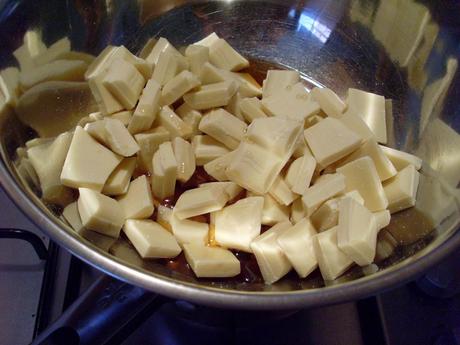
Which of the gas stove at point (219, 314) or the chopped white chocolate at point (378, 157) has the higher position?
the chopped white chocolate at point (378, 157)

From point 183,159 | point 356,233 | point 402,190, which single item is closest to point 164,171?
point 183,159

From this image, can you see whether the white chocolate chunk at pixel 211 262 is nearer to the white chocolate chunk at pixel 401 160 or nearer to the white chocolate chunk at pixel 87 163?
the white chocolate chunk at pixel 87 163

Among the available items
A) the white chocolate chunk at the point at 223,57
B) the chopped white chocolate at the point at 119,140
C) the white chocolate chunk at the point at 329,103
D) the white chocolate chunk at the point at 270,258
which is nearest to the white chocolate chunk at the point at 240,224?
the white chocolate chunk at the point at 270,258

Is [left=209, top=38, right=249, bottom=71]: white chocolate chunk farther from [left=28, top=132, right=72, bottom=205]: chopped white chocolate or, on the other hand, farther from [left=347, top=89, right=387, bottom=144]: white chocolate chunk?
[left=28, top=132, right=72, bottom=205]: chopped white chocolate

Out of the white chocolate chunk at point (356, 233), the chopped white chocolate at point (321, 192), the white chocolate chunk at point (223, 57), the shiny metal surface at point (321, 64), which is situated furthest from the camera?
the white chocolate chunk at point (223, 57)

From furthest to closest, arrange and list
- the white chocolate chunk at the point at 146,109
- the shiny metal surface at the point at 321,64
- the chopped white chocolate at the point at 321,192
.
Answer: the white chocolate chunk at the point at 146,109 → the chopped white chocolate at the point at 321,192 → the shiny metal surface at the point at 321,64
